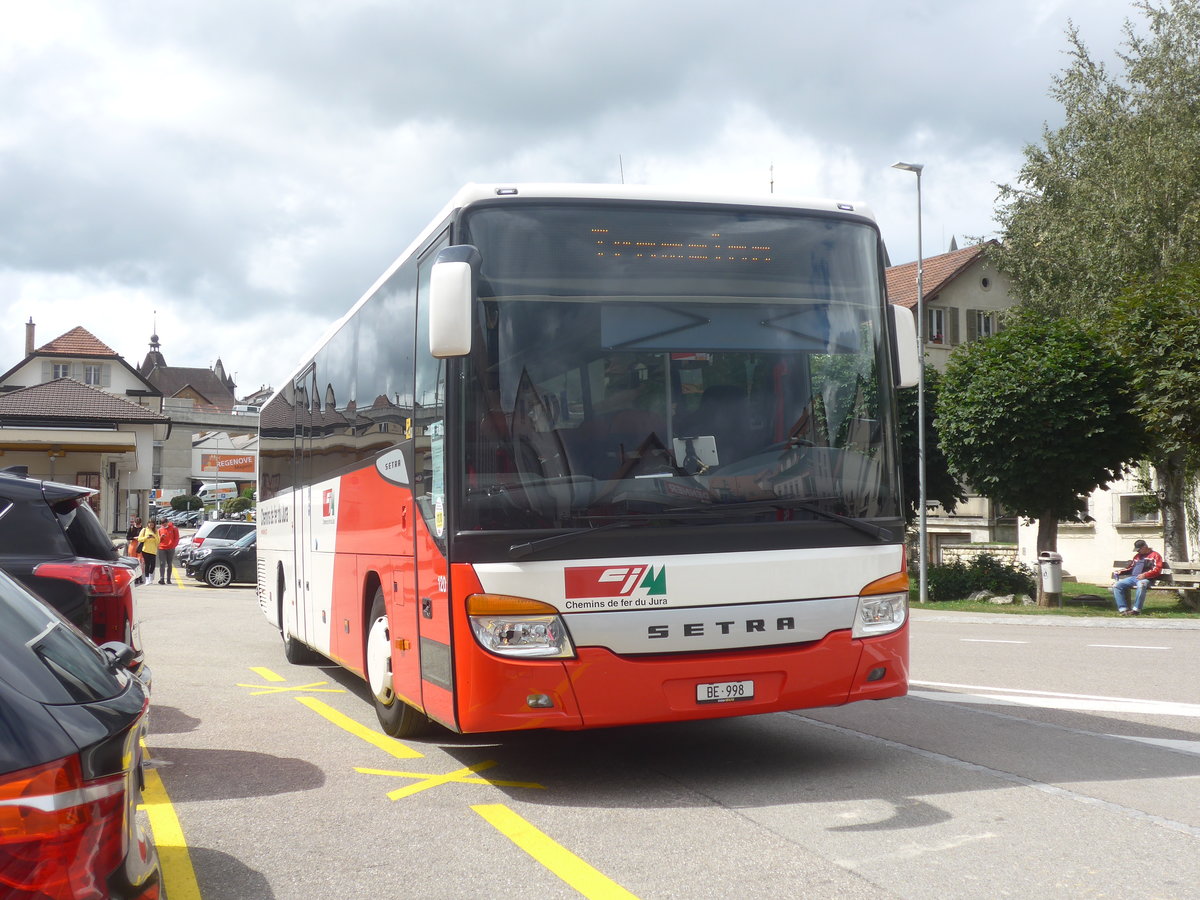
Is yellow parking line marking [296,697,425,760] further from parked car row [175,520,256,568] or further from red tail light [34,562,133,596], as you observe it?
parked car row [175,520,256,568]

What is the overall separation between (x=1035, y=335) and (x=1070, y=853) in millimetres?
23684

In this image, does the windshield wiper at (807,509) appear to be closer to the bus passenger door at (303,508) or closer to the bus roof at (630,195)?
the bus roof at (630,195)

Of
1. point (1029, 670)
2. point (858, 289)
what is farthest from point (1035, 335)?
point (858, 289)

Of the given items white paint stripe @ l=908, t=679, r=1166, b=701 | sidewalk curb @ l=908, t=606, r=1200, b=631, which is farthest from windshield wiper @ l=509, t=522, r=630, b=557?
sidewalk curb @ l=908, t=606, r=1200, b=631

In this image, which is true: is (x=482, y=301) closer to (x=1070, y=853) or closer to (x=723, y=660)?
(x=723, y=660)

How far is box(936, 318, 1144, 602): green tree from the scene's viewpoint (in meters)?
25.7

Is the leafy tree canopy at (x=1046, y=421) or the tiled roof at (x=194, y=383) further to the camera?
the tiled roof at (x=194, y=383)

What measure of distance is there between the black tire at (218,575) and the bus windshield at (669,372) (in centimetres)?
2841

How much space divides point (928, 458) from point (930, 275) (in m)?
21.1

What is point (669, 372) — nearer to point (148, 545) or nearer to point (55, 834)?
point (55, 834)

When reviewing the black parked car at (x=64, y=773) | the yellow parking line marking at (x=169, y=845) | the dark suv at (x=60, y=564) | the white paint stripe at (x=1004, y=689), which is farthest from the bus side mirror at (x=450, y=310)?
the white paint stripe at (x=1004, y=689)

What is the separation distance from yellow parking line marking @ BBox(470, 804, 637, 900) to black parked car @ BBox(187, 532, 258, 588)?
92.0 feet

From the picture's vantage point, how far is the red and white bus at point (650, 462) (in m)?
6.19

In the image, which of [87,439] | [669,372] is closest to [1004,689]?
[669,372]
